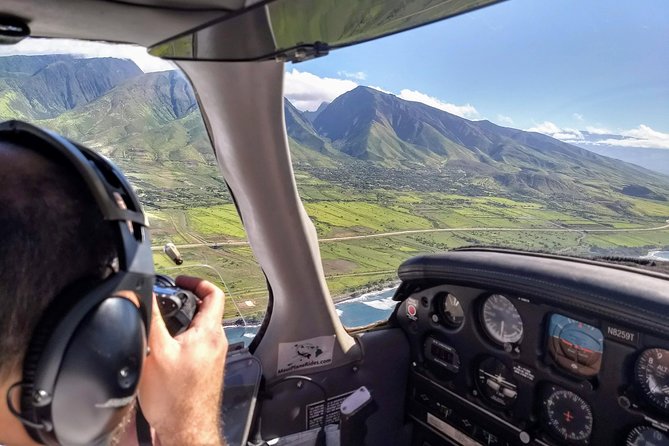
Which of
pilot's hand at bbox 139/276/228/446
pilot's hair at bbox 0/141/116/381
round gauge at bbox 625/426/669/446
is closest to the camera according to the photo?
pilot's hair at bbox 0/141/116/381

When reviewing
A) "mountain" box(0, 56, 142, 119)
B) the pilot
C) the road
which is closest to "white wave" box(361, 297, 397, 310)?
the road

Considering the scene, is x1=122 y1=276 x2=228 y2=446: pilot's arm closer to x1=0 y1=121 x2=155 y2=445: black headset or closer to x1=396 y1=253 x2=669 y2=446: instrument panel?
x1=0 y1=121 x2=155 y2=445: black headset

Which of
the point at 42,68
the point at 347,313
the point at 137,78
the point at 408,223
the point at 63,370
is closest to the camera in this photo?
the point at 63,370

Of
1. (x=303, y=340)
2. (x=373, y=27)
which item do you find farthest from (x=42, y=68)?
(x=303, y=340)

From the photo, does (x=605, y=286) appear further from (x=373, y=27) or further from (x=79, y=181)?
(x=79, y=181)

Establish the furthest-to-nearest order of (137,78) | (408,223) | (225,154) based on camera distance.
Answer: (408,223) < (225,154) < (137,78)

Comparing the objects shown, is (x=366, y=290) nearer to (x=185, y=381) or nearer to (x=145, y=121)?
(x=145, y=121)
